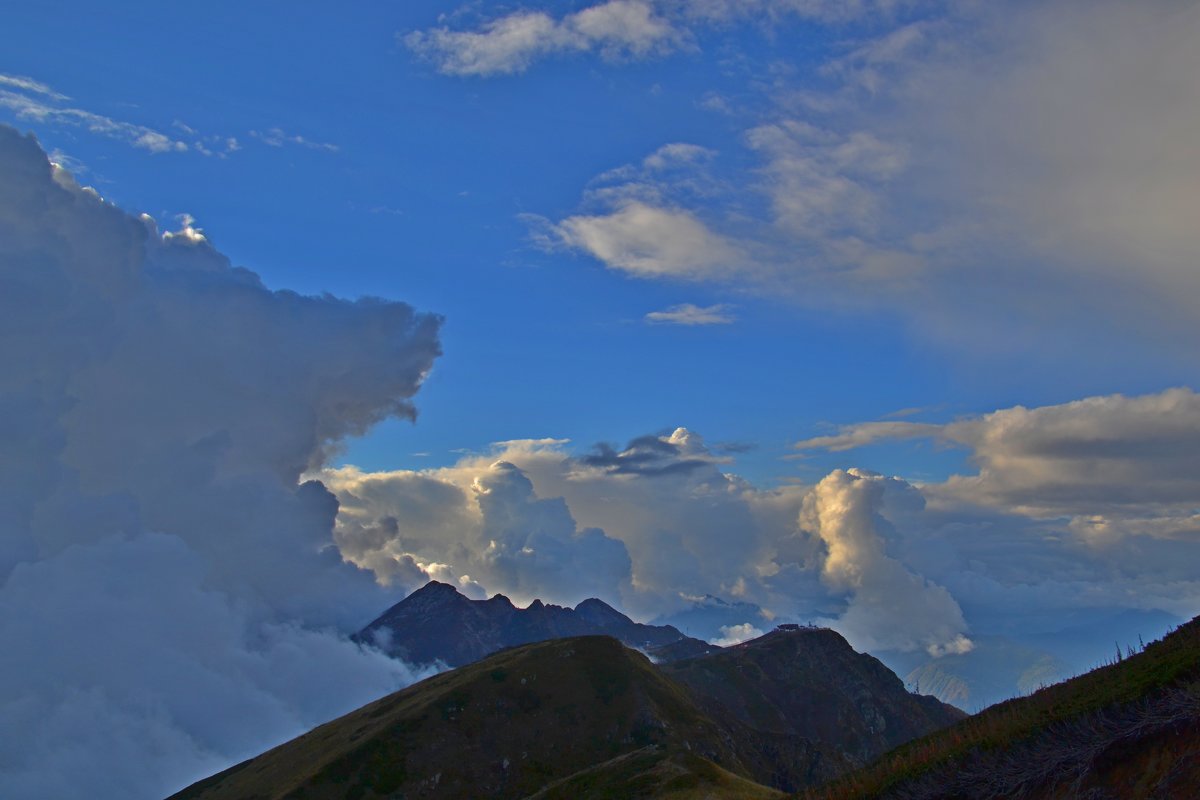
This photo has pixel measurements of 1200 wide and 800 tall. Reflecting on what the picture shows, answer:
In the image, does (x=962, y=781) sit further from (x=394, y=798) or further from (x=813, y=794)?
(x=394, y=798)

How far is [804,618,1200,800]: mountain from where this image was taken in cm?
4100

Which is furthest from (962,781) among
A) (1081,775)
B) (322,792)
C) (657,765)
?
(322,792)

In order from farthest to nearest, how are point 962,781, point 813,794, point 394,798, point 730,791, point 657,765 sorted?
1. point 394,798
2. point 657,765
3. point 730,791
4. point 813,794
5. point 962,781

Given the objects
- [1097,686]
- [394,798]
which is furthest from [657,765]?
[1097,686]

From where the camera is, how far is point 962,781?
50.1m

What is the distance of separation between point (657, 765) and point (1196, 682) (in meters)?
111

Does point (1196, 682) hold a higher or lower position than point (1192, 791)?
higher

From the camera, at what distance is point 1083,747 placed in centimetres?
4484

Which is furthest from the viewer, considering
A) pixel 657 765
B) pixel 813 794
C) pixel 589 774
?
pixel 589 774

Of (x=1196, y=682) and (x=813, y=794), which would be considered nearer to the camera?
(x=1196, y=682)

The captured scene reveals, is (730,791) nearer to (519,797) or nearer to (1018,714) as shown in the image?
(1018,714)

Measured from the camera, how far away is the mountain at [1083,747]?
4100 cm

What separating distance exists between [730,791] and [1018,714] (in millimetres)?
69621

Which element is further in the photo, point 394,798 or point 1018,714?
point 394,798
